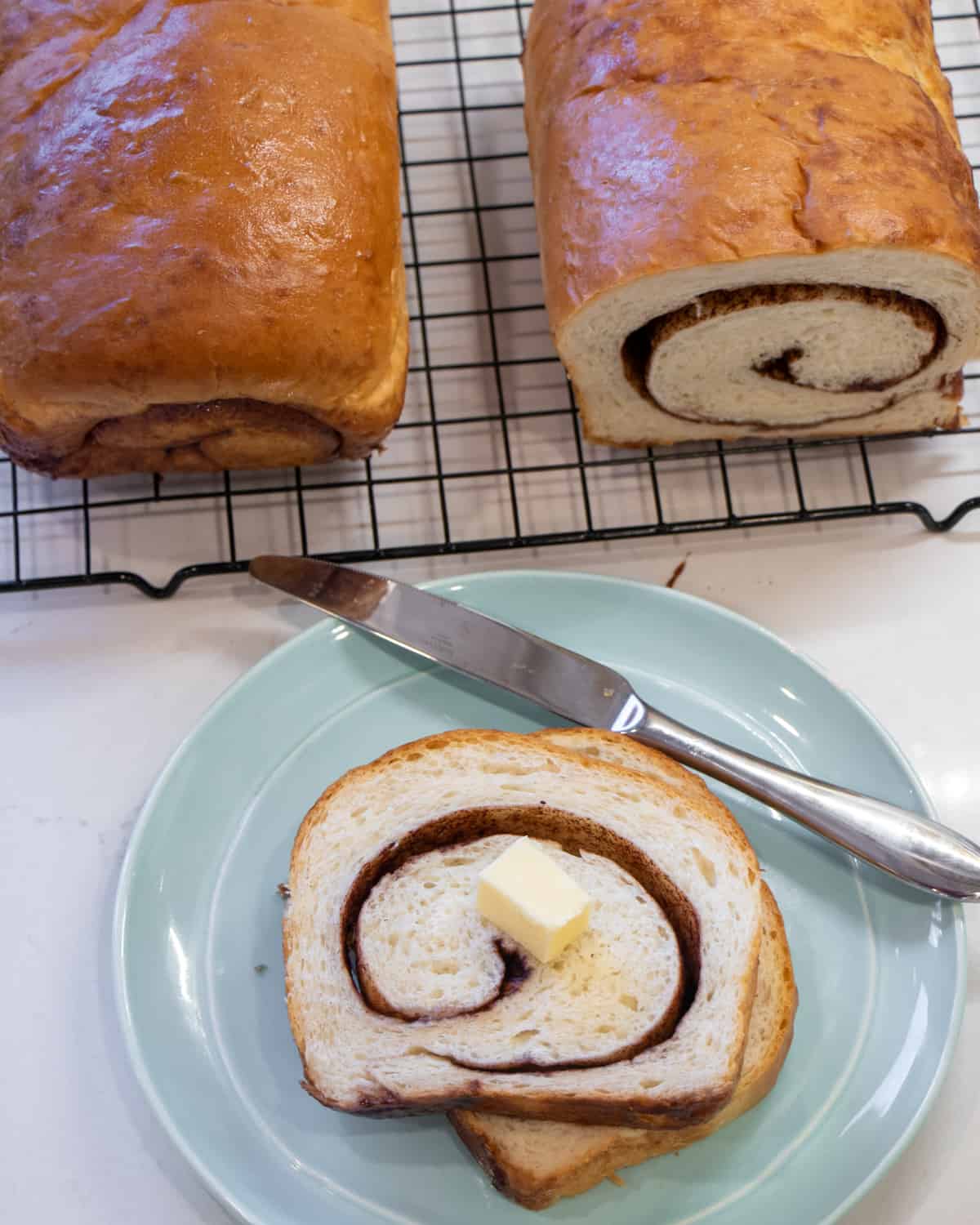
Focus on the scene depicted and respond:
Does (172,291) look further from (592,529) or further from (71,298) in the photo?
(592,529)

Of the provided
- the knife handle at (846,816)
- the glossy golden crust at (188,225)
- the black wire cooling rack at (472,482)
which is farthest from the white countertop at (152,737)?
the glossy golden crust at (188,225)

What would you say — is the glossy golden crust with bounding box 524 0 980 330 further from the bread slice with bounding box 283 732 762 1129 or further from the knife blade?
the bread slice with bounding box 283 732 762 1129

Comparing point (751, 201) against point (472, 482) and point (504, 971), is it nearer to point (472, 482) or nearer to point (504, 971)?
point (472, 482)

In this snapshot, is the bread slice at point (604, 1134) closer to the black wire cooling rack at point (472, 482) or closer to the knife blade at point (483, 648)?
the knife blade at point (483, 648)

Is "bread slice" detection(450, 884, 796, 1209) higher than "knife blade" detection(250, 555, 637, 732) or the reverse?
the reverse

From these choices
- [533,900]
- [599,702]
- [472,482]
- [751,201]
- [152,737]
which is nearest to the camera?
[533,900]

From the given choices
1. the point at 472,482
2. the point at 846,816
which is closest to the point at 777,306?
the point at 472,482

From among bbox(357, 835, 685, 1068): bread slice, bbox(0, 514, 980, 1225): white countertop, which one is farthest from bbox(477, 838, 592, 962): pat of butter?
bbox(0, 514, 980, 1225): white countertop
